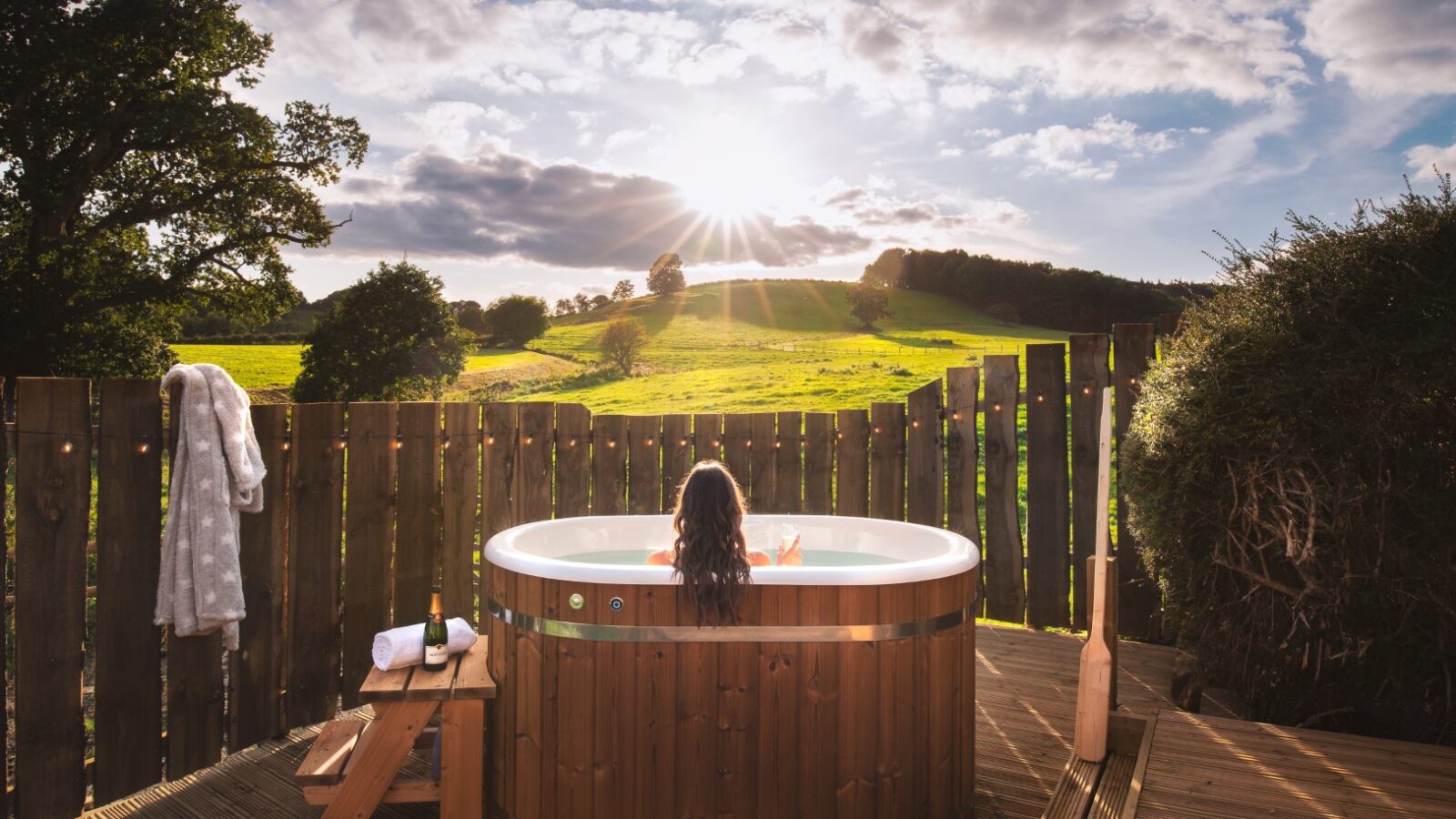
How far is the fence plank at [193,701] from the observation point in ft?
11.0

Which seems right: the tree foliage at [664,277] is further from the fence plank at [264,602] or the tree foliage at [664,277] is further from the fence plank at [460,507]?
the fence plank at [264,602]

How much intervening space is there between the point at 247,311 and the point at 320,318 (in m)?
2.28

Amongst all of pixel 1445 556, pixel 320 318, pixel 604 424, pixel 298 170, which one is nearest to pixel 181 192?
pixel 298 170

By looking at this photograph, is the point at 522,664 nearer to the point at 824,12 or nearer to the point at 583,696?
the point at 583,696

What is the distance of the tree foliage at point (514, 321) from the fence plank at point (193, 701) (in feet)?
63.1

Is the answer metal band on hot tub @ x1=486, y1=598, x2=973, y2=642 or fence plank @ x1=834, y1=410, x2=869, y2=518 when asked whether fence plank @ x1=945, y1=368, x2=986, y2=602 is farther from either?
metal band on hot tub @ x1=486, y1=598, x2=973, y2=642

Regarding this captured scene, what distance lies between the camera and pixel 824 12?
7.38 metres

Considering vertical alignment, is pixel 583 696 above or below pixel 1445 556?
below

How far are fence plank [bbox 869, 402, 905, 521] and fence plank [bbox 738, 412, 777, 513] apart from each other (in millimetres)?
583

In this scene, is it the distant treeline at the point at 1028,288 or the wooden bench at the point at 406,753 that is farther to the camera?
the distant treeline at the point at 1028,288

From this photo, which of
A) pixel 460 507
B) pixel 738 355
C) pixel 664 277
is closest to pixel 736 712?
pixel 460 507

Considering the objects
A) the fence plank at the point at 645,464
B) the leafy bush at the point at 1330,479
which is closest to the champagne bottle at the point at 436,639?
the fence plank at the point at 645,464

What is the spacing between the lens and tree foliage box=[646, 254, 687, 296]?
84.9 ft

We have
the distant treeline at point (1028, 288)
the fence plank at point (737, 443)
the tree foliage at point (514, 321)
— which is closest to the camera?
the fence plank at point (737, 443)
